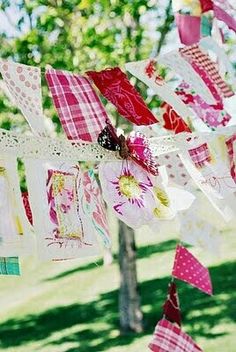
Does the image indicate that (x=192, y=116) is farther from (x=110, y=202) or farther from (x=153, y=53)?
(x=153, y=53)

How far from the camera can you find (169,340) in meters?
2.37

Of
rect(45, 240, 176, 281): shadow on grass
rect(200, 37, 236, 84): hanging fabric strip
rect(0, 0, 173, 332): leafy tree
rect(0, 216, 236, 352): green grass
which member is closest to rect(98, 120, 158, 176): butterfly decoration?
rect(200, 37, 236, 84): hanging fabric strip

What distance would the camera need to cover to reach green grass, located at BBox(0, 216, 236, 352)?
6.39m

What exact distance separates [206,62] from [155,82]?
1.03 feet

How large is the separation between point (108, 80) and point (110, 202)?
14.9 inches

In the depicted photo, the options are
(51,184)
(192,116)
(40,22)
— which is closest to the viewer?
(51,184)

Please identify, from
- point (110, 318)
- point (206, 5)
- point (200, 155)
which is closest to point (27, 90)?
point (200, 155)

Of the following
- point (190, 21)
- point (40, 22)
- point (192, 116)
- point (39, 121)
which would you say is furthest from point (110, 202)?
point (40, 22)

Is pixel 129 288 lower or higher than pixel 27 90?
lower

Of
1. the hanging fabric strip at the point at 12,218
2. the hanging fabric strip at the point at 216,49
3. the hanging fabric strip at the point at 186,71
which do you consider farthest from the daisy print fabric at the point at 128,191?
the hanging fabric strip at the point at 216,49

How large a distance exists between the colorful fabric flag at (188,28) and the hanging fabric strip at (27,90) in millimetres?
900

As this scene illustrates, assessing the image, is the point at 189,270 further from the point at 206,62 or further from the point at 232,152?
the point at 206,62

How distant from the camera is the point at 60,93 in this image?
1.86 m

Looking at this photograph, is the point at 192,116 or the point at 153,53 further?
the point at 153,53
